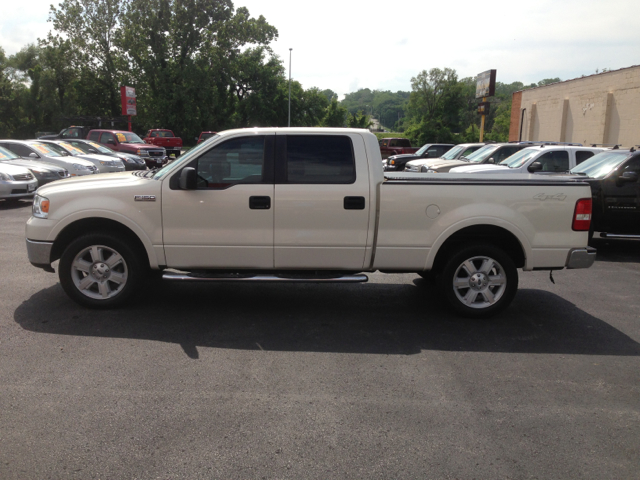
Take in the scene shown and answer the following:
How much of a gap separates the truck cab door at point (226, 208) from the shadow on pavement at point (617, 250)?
6588mm

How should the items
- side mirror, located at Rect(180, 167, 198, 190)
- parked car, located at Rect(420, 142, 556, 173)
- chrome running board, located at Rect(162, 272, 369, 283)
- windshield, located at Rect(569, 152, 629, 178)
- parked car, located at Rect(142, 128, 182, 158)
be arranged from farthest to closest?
parked car, located at Rect(142, 128, 182, 158) → parked car, located at Rect(420, 142, 556, 173) → windshield, located at Rect(569, 152, 629, 178) → chrome running board, located at Rect(162, 272, 369, 283) → side mirror, located at Rect(180, 167, 198, 190)

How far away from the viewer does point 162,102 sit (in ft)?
166

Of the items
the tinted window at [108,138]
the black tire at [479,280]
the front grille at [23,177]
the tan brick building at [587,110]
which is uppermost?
the tan brick building at [587,110]

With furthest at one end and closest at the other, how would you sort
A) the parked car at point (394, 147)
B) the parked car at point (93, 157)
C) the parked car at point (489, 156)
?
the parked car at point (394, 147), the parked car at point (93, 157), the parked car at point (489, 156)

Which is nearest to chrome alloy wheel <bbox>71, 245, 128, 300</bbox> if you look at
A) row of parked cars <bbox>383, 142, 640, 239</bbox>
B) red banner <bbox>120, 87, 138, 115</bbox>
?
row of parked cars <bbox>383, 142, 640, 239</bbox>

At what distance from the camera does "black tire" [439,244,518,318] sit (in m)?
5.85

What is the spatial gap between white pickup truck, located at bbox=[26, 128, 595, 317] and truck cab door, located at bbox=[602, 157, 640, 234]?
449cm

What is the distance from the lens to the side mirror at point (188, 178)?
5562 millimetres

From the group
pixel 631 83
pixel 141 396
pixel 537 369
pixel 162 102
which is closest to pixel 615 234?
pixel 537 369

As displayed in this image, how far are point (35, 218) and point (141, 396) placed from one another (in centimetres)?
294

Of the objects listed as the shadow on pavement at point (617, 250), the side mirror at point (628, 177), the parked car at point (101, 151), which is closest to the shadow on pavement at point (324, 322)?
the shadow on pavement at point (617, 250)

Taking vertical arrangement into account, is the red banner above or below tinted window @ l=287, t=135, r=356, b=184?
above

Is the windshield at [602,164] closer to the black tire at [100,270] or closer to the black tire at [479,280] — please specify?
the black tire at [479,280]

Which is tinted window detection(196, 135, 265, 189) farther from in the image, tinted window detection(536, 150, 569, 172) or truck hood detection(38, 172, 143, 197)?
tinted window detection(536, 150, 569, 172)
